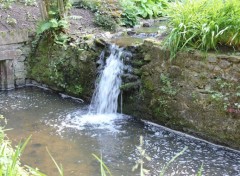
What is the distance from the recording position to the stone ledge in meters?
7.85

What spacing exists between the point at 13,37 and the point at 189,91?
4.33 m

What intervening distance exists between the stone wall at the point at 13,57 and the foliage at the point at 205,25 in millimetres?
3801

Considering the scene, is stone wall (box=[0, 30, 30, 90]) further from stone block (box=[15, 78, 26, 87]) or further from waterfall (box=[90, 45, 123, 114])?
waterfall (box=[90, 45, 123, 114])

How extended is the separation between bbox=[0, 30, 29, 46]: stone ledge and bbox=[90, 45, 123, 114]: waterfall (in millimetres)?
2205

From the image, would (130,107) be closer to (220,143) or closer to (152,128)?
(152,128)

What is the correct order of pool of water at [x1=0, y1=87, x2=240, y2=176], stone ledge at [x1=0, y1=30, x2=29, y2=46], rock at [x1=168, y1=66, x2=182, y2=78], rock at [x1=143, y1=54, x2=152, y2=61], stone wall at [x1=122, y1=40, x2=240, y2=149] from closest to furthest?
pool of water at [x1=0, y1=87, x2=240, y2=176], stone wall at [x1=122, y1=40, x2=240, y2=149], rock at [x1=168, y1=66, x2=182, y2=78], rock at [x1=143, y1=54, x2=152, y2=61], stone ledge at [x1=0, y1=30, x2=29, y2=46]

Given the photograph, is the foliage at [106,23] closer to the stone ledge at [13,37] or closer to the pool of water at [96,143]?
the stone ledge at [13,37]

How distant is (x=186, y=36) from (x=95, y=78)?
2.22 meters

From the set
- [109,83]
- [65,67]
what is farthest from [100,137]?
[65,67]

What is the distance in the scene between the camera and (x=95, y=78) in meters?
7.14

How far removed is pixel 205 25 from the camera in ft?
17.8

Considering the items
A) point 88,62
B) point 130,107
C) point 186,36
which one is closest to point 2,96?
point 88,62

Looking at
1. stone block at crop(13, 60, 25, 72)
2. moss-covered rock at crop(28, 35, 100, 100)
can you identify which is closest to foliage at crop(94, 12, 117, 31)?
moss-covered rock at crop(28, 35, 100, 100)

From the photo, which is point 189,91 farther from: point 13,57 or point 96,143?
point 13,57
